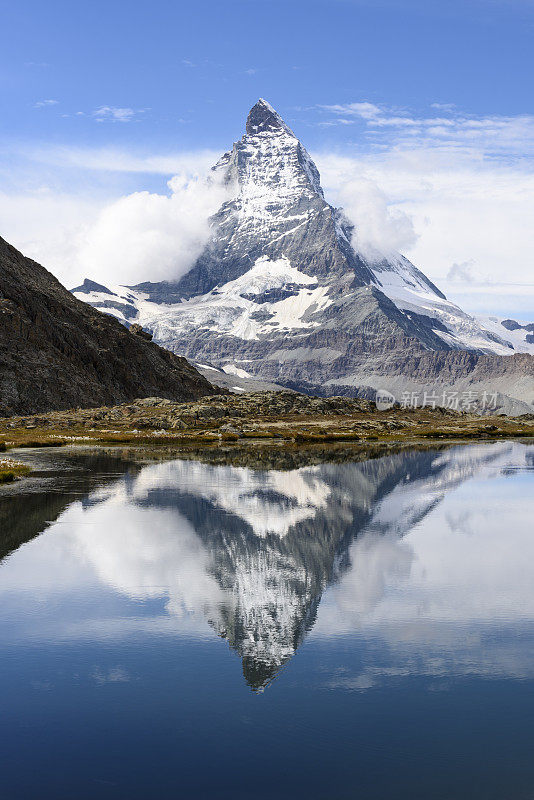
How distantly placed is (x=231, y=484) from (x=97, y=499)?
675 inches

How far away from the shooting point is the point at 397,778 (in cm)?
1994

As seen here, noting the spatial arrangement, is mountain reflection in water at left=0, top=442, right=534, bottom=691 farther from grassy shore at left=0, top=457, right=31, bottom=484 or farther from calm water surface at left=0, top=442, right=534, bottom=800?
grassy shore at left=0, top=457, right=31, bottom=484

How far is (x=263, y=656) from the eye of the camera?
94.5 ft

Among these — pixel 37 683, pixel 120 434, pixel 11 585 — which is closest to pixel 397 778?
pixel 37 683

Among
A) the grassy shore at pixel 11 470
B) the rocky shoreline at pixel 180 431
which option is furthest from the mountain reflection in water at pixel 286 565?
the rocky shoreline at pixel 180 431

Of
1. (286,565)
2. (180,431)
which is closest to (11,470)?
(286,565)

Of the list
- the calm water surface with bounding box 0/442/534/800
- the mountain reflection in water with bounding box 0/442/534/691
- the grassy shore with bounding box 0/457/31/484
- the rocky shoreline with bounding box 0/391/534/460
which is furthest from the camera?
the rocky shoreline with bounding box 0/391/534/460

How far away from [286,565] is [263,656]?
15.1 m

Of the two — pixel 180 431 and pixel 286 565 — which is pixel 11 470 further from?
pixel 180 431

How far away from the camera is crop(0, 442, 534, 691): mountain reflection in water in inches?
1213

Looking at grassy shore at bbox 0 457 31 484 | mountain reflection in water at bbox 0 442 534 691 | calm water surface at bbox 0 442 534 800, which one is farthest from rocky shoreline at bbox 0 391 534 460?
calm water surface at bbox 0 442 534 800

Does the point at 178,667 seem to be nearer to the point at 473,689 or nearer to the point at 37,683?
the point at 37,683

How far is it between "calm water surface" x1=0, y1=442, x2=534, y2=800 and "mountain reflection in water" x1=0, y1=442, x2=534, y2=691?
188mm

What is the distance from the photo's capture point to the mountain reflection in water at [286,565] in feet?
101
